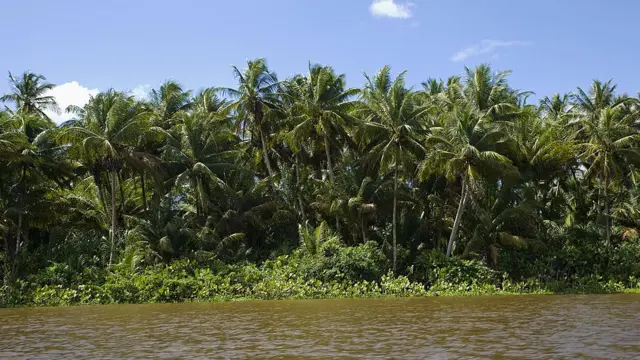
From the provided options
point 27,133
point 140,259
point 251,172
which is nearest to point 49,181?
point 27,133

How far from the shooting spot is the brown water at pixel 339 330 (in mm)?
10430

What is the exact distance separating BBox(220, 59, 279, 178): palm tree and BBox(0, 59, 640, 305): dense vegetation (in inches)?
3.4

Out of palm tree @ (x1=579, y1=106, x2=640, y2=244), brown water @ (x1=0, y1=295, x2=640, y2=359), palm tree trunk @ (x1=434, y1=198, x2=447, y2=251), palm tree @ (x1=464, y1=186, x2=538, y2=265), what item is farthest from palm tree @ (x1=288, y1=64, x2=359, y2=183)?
palm tree @ (x1=579, y1=106, x2=640, y2=244)

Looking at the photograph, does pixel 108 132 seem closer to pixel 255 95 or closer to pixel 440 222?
pixel 255 95

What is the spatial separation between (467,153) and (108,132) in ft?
49.1

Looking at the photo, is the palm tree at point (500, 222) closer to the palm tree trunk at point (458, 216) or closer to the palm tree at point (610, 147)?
the palm tree trunk at point (458, 216)

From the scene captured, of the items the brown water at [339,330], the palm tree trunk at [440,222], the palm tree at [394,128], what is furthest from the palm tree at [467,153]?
the brown water at [339,330]

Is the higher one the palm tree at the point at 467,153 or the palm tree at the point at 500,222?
the palm tree at the point at 467,153

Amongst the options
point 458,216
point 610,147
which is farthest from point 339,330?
point 610,147

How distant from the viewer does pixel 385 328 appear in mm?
13578

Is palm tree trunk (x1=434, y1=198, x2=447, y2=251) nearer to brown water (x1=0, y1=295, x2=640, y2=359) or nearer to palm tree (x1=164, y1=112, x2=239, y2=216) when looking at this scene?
brown water (x1=0, y1=295, x2=640, y2=359)

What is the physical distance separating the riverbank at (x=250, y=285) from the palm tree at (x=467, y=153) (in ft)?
12.1

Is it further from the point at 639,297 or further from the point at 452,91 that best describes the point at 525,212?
the point at 452,91

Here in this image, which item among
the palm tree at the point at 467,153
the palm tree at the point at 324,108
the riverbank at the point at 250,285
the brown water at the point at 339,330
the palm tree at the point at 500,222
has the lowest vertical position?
the brown water at the point at 339,330
